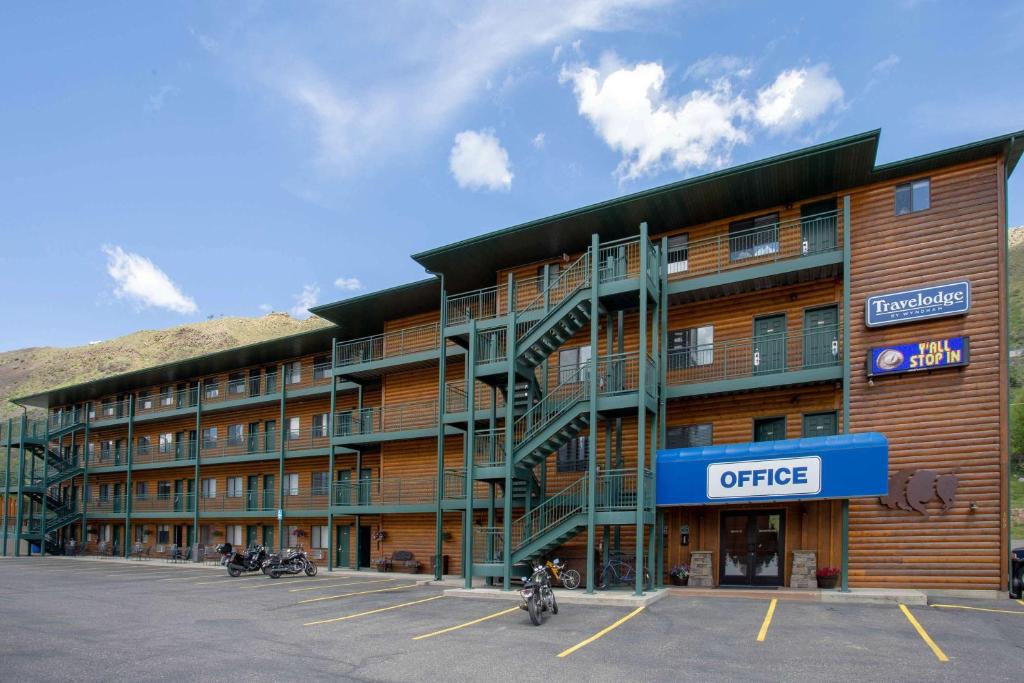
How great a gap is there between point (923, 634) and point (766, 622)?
2826 mm

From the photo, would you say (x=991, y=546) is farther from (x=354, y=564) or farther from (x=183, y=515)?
(x=183, y=515)

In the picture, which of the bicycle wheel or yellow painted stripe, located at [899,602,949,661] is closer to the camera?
yellow painted stripe, located at [899,602,949,661]

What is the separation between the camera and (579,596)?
63.2 ft

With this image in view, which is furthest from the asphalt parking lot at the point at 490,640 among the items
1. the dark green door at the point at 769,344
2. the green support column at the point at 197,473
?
the green support column at the point at 197,473

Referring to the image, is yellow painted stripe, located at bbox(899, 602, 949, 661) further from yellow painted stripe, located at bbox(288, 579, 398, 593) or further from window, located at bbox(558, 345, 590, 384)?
yellow painted stripe, located at bbox(288, 579, 398, 593)

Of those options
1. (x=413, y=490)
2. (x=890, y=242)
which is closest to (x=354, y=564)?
(x=413, y=490)

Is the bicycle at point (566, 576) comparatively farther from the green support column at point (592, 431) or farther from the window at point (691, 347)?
the window at point (691, 347)

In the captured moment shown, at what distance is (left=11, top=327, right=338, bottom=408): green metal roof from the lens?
35750 mm

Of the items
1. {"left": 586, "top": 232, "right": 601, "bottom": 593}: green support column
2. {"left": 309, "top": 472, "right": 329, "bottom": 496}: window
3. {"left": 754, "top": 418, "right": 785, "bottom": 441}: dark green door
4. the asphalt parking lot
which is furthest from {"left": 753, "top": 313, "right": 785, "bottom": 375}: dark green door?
{"left": 309, "top": 472, "right": 329, "bottom": 496}: window

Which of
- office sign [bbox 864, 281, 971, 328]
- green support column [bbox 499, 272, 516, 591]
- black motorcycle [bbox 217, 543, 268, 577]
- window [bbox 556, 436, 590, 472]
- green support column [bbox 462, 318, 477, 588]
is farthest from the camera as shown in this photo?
black motorcycle [bbox 217, 543, 268, 577]

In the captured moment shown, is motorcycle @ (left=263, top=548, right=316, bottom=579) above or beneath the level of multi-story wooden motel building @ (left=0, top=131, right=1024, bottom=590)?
beneath

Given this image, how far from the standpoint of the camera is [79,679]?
10.8 m

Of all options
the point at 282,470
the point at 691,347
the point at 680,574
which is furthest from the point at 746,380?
the point at 282,470

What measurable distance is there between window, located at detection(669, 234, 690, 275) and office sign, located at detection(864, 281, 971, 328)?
5600mm
